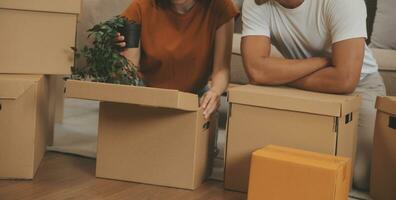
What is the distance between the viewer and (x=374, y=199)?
164 cm

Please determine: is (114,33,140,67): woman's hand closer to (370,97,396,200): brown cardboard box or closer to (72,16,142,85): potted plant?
(72,16,142,85): potted plant

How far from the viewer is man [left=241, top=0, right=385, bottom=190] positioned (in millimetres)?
1626

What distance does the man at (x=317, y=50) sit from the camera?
1626mm

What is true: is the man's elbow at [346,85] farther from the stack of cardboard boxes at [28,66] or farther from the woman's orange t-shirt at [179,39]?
the stack of cardboard boxes at [28,66]

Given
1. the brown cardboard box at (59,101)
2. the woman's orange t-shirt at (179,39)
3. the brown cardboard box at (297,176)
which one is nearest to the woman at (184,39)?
the woman's orange t-shirt at (179,39)

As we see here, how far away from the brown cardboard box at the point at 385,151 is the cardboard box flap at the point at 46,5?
38.2 inches

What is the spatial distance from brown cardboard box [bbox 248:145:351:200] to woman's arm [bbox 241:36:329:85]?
1.00 ft

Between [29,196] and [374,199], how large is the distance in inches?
39.3

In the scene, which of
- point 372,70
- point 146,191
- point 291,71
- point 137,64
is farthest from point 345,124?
point 137,64

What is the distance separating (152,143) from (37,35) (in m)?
0.50

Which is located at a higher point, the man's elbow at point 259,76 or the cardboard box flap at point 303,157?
the man's elbow at point 259,76

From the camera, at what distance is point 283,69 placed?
5.48 feet

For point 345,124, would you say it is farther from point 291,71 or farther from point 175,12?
point 175,12

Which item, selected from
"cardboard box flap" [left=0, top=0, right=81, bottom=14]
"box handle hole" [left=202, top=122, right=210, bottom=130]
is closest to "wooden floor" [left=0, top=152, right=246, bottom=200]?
"box handle hole" [left=202, top=122, right=210, bottom=130]
